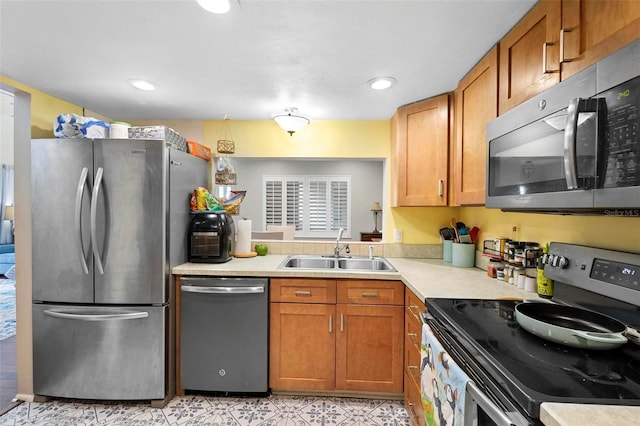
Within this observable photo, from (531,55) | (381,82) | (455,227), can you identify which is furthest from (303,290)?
(531,55)

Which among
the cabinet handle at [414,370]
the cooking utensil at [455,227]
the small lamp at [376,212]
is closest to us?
the cabinet handle at [414,370]

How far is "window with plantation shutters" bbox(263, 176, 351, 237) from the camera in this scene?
650 centimetres

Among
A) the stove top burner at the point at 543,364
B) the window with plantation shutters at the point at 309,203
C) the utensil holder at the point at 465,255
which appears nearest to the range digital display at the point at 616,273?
the stove top burner at the point at 543,364

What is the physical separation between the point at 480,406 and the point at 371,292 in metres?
1.14

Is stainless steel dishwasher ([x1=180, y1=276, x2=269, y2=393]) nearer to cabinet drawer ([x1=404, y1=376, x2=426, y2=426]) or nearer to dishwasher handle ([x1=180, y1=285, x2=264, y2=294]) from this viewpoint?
dishwasher handle ([x1=180, y1=285, x2=264, y2=294])

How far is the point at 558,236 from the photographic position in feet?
4.91

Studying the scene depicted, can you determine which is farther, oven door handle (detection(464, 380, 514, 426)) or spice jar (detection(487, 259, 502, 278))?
spice jar (detection(487, 259, 502, 278))

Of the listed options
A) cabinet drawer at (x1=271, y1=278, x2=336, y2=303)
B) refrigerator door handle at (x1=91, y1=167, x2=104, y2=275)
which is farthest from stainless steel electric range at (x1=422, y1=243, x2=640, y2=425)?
refrigerator door handle at (x1=91, y1=167, x2=104, y2=275)

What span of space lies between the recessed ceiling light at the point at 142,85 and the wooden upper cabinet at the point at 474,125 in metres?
2.05

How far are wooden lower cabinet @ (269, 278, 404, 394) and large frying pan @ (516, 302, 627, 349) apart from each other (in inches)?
34.9

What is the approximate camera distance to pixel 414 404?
1652 millimetres

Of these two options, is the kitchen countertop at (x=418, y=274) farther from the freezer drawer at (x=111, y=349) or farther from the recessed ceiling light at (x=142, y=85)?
the recessed ceiling light at (x=142, y=85)

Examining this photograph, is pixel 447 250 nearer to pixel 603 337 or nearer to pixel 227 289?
pixel 603 337

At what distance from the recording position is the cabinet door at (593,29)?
0.79 metres
